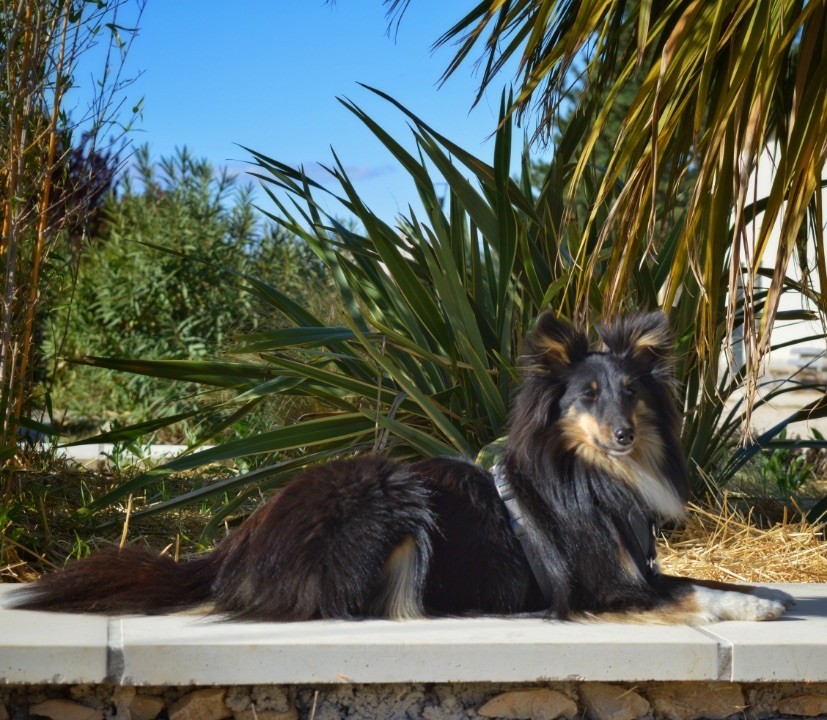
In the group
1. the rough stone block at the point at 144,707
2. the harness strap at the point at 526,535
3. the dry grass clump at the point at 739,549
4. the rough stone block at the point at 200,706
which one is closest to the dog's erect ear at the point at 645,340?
the harness strap at the point at 526,535

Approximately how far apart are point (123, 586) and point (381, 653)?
99 cm

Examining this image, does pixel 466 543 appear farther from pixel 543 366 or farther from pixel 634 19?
pixel 634 19

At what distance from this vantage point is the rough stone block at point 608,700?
3.08 metres

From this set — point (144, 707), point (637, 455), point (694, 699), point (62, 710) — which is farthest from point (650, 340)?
point (62, 710)

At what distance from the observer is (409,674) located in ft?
9.55

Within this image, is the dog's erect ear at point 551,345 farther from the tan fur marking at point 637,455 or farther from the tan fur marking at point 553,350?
the tan fur marking at point 637,455

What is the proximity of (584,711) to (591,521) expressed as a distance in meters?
0.59

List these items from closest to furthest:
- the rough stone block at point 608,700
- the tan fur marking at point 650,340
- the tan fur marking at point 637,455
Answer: the rough stone block at point 608,700 < the tan fur marking at point 637,455 < the tan fur marking at point 650,340

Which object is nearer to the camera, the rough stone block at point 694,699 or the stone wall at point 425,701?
the stone wall at point 425,701

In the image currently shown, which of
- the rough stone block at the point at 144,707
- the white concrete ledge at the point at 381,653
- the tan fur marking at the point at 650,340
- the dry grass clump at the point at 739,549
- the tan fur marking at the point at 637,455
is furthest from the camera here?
the dry grass clump at the point at 739,549

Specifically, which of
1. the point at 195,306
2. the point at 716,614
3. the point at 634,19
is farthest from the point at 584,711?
the point at 195,306

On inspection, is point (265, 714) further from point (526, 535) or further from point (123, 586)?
point (526, 535)

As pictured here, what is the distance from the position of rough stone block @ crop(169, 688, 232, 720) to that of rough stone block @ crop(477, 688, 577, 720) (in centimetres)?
78

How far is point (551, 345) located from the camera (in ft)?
11.2
